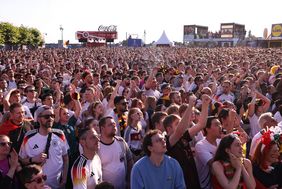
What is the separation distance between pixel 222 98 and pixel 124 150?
206 inches

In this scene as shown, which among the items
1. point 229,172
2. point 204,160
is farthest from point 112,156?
point 229,172

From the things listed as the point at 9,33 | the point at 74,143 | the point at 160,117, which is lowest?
the point at 74,143

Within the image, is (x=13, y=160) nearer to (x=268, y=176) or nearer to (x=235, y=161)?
(x=235, y=161)

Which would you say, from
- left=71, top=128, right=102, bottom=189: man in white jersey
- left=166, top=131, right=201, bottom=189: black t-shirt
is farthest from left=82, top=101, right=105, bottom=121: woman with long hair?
left=166, top=131, right=201, bottom=189: black t-shirt

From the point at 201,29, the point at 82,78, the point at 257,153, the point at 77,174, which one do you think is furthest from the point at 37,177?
the point at 201,29

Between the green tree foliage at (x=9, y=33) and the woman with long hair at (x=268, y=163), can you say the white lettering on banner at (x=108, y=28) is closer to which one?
the green tree foliage at (x=9, y=33)

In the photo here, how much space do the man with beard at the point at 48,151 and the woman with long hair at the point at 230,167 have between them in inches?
80.9

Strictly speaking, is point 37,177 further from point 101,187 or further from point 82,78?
point 82,78

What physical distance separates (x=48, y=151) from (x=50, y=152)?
33 mm

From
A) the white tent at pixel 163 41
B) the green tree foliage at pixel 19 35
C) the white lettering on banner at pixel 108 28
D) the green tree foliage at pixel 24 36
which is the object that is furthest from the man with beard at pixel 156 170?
the white lettering on banner at pixel 108 28

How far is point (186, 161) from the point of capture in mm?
4375

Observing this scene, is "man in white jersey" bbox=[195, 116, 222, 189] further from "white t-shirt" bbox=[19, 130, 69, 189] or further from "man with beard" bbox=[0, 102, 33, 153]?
"man with beard" bbox=[0, 102, 33, 153]

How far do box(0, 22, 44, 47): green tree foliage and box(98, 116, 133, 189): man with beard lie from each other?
52.4 metres

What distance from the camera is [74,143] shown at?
223 inches
